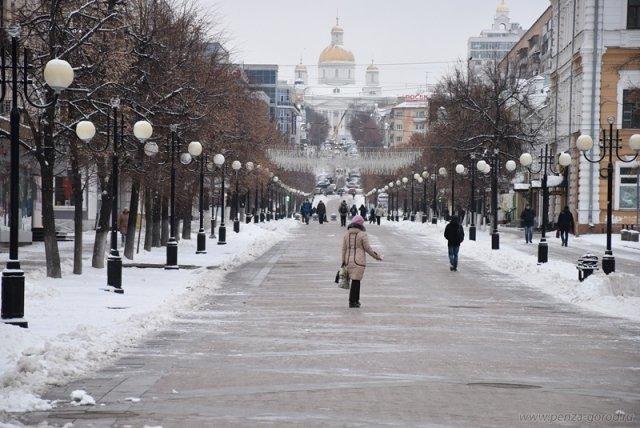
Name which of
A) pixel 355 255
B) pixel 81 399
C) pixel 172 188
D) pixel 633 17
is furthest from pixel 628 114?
pixel 81 399

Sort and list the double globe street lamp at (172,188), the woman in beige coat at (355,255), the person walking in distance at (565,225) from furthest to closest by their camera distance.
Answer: the person walking in distance at (565,225) → the double globe street lamp at (172,188) → the woman in beige coat at (355,255)

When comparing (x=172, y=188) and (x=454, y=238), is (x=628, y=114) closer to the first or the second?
(x=454, y=238)

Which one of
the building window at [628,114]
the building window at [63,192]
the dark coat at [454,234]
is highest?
the building window at [628,114]

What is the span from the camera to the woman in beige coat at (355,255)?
22.3 m

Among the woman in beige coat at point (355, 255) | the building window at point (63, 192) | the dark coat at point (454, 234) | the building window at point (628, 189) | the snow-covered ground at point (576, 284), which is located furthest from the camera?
the building window at point (628, 189)

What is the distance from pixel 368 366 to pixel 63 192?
46345mm

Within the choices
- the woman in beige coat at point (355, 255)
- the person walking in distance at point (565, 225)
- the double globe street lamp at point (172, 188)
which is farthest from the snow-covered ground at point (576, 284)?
the person walking in distance at point (565, 225)

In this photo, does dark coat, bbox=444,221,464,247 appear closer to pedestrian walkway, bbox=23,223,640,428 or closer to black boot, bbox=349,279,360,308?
pedestrian walkway, bbox=23,223,640,428

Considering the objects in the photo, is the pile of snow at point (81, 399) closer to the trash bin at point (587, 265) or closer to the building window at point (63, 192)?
the trash bin at point (587, 265)

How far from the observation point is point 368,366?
47.0ft

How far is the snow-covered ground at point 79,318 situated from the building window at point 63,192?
864 inches

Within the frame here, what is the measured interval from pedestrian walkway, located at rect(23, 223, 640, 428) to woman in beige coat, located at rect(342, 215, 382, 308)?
→ 0.31 m

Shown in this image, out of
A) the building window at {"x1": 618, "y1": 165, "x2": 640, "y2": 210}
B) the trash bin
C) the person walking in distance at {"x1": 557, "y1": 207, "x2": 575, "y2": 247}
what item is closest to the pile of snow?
the trash bin

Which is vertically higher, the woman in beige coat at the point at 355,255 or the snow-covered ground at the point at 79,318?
the woman in beige coat at the point at 355,255
